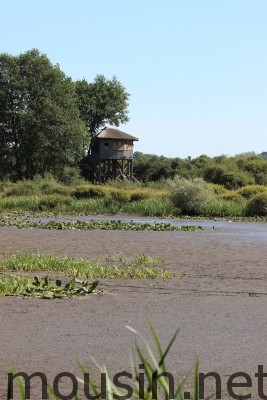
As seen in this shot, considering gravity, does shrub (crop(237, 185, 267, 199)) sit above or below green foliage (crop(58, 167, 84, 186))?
below

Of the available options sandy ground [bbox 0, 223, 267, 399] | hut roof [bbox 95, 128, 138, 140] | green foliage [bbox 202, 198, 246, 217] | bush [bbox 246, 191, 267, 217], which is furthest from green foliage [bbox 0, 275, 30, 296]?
hut roof [bbox 95, 128, 138, 140]

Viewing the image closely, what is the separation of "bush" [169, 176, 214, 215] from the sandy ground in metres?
23.2

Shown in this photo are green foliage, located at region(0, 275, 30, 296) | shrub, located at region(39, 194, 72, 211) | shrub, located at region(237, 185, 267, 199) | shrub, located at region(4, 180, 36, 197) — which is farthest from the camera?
shrub, located at region(4, 180, 36, 197)

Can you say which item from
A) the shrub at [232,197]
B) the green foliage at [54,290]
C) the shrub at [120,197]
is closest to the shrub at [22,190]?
the shrub at [120,197]

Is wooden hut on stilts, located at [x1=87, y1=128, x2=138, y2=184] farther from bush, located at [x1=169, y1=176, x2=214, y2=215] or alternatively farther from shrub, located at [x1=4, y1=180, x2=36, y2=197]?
bush, located at [x1=169, y1=176, x2=214, y2=215]

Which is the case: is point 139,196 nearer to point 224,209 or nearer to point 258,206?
point 224,209

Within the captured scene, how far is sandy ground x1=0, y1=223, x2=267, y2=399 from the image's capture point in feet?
26.4

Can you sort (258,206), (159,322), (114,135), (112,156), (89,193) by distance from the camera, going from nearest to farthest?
(159,322) < (258,206) < (89,193) < (112,156) < (114,135)

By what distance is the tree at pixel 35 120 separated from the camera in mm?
69688

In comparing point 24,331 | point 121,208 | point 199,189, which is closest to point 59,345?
point 24,331

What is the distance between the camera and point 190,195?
141ft

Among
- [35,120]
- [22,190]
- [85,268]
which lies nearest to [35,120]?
[35,120]

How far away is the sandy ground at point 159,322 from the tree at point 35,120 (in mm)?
51413

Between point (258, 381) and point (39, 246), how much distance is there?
16203 mm
